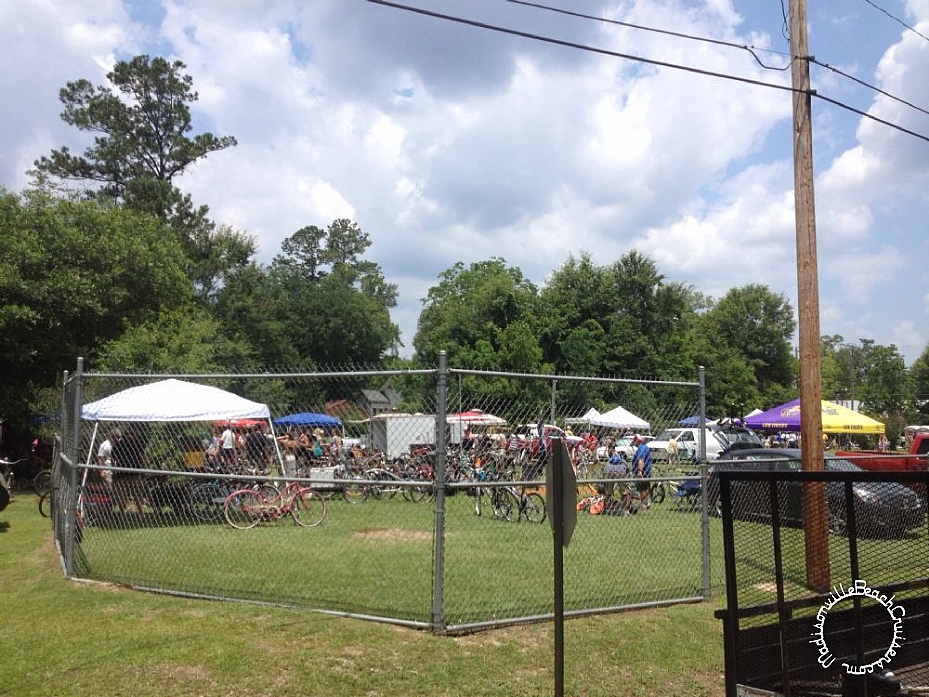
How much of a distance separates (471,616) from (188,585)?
128 inches

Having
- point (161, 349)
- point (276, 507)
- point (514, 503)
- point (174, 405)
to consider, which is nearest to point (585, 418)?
Answer: point (514, 503)

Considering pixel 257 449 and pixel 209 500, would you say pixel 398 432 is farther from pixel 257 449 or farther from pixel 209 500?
pixel 209 500

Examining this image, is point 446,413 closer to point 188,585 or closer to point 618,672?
point 618,672

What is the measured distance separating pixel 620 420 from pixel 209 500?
231 inches

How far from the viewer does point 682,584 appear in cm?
901

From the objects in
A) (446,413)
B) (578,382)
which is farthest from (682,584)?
(446,413)

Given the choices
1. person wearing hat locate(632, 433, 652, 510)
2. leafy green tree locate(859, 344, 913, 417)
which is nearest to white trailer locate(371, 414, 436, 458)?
person wearing hat locate(632, 433, 652, 510)

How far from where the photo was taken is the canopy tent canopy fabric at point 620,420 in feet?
27.0

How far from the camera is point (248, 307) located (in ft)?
185

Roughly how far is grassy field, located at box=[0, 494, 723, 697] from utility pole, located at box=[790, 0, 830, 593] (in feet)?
8.07

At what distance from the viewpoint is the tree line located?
21844 millimetres

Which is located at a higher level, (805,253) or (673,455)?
(805,253)

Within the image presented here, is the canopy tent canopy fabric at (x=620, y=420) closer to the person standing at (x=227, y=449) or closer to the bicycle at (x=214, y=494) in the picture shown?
the person standing at (x=227, y=449)

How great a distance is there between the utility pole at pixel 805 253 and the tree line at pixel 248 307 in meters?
2.02
